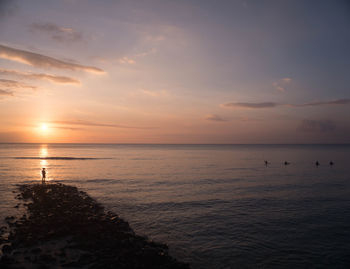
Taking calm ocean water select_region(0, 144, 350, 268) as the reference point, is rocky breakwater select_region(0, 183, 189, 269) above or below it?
above

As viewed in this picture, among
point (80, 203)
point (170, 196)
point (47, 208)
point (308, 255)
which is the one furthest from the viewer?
point (170, 196)

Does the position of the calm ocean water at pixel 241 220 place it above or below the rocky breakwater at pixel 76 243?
below

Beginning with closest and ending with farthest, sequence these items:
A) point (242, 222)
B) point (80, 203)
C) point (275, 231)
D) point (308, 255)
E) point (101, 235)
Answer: point (308, 255) → point (101, 235) → point (275, 231) → point (242, 222) → point (80, 203)

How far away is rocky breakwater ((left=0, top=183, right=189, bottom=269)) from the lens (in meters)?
13.9

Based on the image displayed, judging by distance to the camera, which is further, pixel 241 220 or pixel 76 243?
pixel 241 220

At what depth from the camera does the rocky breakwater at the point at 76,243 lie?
1393 centimetres

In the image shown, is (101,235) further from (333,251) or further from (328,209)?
(328,209)

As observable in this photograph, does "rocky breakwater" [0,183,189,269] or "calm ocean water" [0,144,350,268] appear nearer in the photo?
"rocky breakwater" [0,183,189,269]

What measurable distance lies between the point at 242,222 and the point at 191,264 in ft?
30.4

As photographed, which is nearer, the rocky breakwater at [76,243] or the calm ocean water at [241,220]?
the rocky breakwater at [76,243]

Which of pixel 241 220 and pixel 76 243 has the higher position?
pixel 76 243

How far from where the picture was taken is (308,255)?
16031mm

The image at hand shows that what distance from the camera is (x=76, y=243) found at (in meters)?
16.6

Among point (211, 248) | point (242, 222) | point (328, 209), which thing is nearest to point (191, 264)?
point (211, 248)
